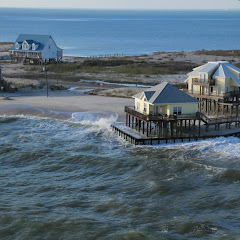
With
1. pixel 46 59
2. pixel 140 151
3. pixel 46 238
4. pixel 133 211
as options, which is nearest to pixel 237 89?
pixel 140 151

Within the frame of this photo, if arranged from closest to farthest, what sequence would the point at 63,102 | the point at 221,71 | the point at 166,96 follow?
the point at 166,96
the point at 221,71
the point at 63,102

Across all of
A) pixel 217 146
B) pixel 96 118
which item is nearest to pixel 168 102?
pixel 217 146

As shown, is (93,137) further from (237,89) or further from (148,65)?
(148,65)

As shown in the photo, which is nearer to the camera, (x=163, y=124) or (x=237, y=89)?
(x=163, y=124)

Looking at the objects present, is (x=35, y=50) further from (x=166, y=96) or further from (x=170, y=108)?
(x=170, y=108)

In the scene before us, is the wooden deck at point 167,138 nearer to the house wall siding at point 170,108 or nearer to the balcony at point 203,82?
the house wall siding at point 170,108

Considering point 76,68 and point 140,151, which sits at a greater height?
point 76,68

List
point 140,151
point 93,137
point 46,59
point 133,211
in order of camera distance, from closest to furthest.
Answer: point 133,211, point 140,151, point 93,137, point 46,59
